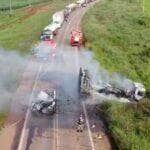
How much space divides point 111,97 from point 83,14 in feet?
143

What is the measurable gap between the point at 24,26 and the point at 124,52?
21314 mm

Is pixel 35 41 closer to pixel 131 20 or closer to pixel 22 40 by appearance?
pixel 22 40

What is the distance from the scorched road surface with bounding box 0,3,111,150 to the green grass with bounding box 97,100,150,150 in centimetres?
84

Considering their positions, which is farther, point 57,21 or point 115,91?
point 57,21

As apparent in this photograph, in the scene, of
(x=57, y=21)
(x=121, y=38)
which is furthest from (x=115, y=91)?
(x=57, y=21)

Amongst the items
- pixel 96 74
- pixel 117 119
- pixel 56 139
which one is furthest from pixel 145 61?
pixel 56 139

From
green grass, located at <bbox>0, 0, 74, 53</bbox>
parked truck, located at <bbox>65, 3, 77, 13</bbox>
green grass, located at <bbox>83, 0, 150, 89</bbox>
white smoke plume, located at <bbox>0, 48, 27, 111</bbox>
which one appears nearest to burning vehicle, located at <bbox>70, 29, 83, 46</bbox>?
green grass, located at <bbox>83, 0, 150, 89</bbox>

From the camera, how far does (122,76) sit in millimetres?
49688

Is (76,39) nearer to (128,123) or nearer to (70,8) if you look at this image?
(128,123)

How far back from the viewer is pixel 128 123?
117 ft

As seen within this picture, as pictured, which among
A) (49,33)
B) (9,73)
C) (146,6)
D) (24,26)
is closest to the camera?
(9,73)

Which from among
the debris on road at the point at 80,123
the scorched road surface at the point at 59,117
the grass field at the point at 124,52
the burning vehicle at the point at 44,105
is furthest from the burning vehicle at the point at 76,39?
the debris on road at the point at 80,123

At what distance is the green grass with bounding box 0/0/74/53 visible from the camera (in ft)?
201

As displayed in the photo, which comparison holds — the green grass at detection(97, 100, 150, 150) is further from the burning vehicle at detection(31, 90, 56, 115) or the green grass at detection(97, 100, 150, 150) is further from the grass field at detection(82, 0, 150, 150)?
the burning vehicle at detection(31, 90, 56, 115)
